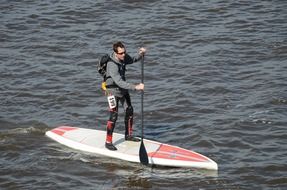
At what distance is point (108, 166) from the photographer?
40.7ft

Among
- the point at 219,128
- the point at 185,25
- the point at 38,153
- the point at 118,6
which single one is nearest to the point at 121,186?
the point at 38,153

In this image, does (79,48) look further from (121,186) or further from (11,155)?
(121,186)

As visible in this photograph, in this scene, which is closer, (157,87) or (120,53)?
(120,53)


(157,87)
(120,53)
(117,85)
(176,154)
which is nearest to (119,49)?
(120,53)

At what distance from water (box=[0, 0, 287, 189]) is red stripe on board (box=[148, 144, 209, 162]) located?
9.8 inches

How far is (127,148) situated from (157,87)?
428cm

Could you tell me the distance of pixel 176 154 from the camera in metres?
12.3

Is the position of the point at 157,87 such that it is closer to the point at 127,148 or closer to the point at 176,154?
the point at 127,148

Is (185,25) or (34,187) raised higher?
(185,25)

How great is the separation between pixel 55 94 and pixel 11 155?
384cm

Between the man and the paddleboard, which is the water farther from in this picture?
the man

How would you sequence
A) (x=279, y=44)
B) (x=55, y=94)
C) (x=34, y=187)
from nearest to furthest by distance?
(x=34, y=187) < (x=55, y=94) < (x=279, y=44)

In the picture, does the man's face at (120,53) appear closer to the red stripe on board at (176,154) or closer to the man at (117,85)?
the man at (117,85)

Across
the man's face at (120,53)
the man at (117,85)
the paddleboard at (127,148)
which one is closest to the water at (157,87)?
the paddleboard at (127,148)
